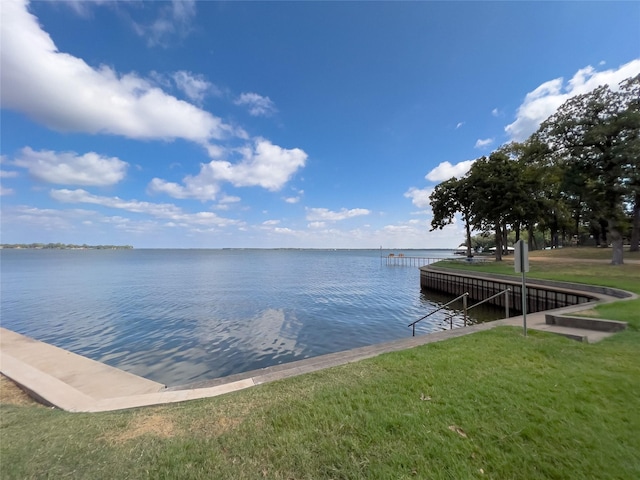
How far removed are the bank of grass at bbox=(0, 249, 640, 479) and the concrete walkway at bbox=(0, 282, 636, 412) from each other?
0.46 meters

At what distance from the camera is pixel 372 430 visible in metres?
3.24

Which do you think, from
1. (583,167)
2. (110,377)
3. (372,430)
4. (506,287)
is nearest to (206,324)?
(110,377)

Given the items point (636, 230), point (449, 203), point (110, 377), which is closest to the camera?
point (110, 377)

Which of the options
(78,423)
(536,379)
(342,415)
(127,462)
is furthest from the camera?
(536,379)

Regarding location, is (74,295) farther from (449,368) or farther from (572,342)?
(572,342)

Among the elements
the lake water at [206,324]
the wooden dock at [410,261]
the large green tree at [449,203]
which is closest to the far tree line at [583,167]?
the large green tree at [449,203]

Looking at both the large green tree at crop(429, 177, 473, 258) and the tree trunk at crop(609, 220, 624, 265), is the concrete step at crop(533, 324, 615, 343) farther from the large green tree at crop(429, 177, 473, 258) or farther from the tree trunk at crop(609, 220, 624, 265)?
the large green tree at crop(429, 177, 473, 258)

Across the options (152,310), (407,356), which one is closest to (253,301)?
(152,310)

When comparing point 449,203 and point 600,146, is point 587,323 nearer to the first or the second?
point 600,146

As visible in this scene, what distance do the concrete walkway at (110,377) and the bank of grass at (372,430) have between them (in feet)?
1.52

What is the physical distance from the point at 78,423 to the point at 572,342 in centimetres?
904

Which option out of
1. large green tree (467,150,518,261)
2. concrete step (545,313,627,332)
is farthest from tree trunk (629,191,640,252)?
concrete step (545,313,627,332)

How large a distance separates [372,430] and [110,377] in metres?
6.04

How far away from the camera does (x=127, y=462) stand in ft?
9.57
